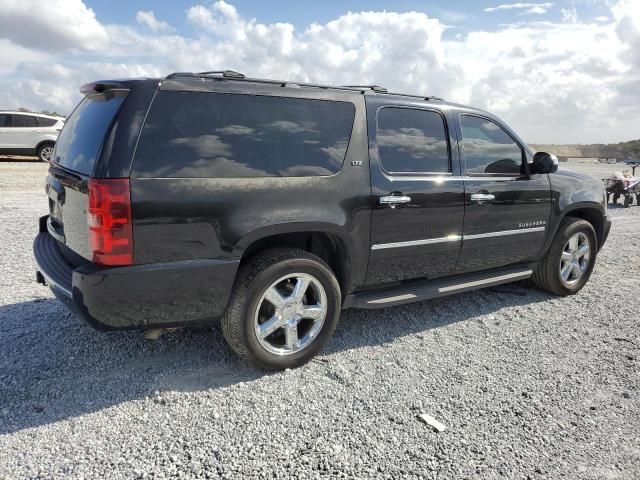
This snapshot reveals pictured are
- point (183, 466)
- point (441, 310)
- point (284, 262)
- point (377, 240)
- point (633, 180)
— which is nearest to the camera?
point (183, 466)

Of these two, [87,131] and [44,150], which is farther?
[44,150]

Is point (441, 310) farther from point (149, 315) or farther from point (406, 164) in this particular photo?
point (149, 315)

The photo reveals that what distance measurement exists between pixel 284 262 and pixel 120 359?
1344 millimetres

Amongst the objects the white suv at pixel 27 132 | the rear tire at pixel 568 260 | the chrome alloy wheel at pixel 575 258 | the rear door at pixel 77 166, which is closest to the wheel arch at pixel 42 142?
the white suv at pixel 27 132

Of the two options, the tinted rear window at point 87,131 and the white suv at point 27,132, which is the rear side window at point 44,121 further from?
the tinted rear window at point 87,131

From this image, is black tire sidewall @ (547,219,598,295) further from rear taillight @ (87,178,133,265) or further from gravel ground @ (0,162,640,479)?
rear taillight @ (87,178,133,265)

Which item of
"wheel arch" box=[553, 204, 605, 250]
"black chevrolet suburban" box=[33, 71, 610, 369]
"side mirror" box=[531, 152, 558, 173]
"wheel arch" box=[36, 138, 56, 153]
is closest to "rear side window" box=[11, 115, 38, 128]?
"wheel arch" box=[36, 138, 56, 153]

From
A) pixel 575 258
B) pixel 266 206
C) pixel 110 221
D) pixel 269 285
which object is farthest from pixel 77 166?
pixel 575 258

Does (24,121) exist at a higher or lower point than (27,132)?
higher

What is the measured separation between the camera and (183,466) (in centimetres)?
240

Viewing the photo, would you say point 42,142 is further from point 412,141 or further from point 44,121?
point 412,141

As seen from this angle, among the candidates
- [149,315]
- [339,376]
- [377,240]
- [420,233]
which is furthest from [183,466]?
[420,233]

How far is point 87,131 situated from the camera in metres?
3.16

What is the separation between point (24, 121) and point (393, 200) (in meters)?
16.1
